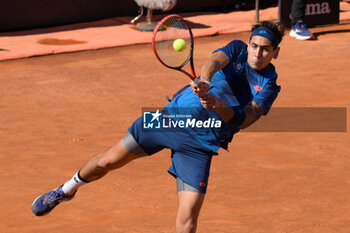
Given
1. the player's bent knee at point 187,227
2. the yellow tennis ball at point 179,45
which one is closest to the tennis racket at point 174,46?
the yellow tennis ball at point 179,45

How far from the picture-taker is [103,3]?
15.5 metres

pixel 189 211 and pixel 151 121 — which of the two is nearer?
pixel 189 211

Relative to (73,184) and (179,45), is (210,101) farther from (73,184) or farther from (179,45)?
(73,184)

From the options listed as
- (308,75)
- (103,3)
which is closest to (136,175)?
(308,75)

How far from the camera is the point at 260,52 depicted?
5289 millimetres

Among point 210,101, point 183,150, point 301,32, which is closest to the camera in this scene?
point 210,101

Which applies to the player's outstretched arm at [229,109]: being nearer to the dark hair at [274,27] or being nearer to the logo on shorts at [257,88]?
the logo on shorts at [257,88]

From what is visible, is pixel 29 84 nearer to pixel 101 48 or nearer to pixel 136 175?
pixel 101 48

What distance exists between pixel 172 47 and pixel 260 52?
30.2 inches

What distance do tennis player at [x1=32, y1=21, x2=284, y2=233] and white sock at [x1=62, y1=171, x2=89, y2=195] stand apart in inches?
15.9

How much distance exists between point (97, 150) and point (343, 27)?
8902 millimetres

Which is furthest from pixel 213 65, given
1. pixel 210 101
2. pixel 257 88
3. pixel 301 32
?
pixel 301 32

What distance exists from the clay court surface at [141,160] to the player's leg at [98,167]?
19.4 inches

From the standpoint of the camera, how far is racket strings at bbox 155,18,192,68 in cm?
541
